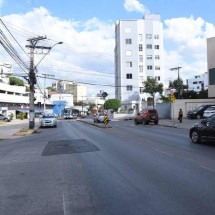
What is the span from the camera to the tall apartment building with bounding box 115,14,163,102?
98.8 meters

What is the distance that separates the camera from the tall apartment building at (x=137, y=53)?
3890 inches

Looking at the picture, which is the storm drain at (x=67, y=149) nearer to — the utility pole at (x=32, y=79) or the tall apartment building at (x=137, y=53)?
the utility pole at (x=32, y=79)

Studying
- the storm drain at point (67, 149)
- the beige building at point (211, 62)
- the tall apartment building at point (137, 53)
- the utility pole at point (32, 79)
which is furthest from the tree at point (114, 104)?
the storm drain at point (67, 149)

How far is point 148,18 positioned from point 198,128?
85440 millimetres

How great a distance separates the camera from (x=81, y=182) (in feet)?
30.1

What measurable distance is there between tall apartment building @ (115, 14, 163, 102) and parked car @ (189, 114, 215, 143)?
78.8m

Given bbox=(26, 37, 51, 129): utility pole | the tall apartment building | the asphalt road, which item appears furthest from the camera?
the tall apartment building

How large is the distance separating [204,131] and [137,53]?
8197cm

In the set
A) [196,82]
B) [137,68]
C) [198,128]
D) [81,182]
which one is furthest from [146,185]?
→ [196,82]

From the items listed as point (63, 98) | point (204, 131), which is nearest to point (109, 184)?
point (204, 131)

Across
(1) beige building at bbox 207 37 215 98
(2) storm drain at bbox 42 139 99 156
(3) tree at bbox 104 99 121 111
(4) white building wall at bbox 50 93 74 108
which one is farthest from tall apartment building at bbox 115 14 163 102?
(2) storm drain at bbox 42 139 99 156

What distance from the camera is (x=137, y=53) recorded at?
9881 centimetres

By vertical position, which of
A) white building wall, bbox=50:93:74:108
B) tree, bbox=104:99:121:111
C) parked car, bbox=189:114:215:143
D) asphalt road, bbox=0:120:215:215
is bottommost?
asphalt road, bbox=0:120:215:215

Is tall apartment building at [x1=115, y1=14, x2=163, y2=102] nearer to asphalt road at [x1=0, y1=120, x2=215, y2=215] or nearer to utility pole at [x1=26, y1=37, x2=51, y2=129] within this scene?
utility pole at [x1=26, y1=37, x2=51, y2=129]
